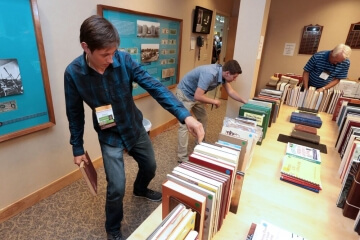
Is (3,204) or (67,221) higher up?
(3,204)

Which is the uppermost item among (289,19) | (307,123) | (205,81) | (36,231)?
Answer: (289,19)

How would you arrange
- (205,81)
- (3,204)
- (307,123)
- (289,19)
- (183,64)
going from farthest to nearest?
1. (289,19)
2. (183,64)
3. (205,81)
4. (307,123)
5. (3,204)

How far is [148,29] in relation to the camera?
2.67 meters

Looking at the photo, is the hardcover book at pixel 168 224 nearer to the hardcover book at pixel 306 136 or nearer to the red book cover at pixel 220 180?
the red book cover at pixel 220 180

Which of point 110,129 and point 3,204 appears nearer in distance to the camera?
point 110,129

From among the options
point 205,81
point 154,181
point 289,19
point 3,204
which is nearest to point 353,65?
point 289,19

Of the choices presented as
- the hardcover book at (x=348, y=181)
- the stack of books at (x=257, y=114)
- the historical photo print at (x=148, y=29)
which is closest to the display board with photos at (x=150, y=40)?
the historical photo print at (x=148, y=29)

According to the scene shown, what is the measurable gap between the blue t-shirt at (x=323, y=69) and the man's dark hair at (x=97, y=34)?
2572mm

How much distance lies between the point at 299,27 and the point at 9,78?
454 centimetres

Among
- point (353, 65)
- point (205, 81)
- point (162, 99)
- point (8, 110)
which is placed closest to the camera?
point (162, 99)

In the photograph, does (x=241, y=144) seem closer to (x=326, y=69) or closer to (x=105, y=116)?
(x=105, y=116)

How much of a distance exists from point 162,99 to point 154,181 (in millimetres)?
1294

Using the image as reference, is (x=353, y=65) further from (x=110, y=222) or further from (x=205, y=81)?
(x=110, y=222)

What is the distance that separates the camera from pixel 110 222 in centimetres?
146
